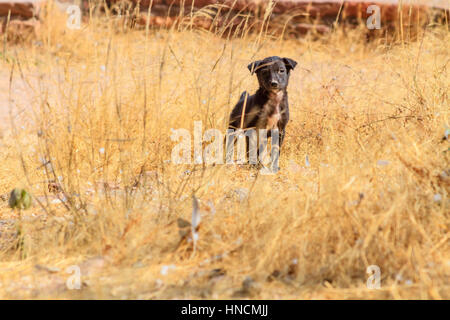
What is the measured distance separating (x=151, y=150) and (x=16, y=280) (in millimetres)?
2282

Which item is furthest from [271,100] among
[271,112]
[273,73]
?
[273,73]

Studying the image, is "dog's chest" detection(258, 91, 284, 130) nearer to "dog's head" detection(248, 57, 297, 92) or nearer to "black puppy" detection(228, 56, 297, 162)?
"black puppy" detection(228, 56, 297, 162)

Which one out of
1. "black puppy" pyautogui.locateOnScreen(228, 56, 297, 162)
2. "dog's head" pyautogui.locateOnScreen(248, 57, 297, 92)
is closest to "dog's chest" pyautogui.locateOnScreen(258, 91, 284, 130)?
"black puppy" pyautogui.locateOnScreen(228, 56, 297, 162)

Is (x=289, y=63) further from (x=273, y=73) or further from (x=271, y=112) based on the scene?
(x=271, y=112)

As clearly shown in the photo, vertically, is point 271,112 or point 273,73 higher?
point 273,73

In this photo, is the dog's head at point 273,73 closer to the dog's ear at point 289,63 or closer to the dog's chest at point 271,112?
the dog's ear at point 289,63

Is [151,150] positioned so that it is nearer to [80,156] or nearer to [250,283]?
[80,156]

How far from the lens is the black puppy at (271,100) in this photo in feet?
17.4

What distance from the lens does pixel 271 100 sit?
5492 millimetres

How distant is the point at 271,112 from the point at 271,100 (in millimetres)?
126

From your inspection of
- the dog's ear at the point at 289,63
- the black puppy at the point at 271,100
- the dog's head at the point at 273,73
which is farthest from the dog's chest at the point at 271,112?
the dog's ear at the point at 289,63

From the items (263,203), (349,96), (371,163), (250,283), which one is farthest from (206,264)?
(349,96)

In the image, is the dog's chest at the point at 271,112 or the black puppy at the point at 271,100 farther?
the dog's chest at the point at 271,112

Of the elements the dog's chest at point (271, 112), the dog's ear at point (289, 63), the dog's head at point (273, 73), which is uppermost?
the dog's ear at point (289, 63)
